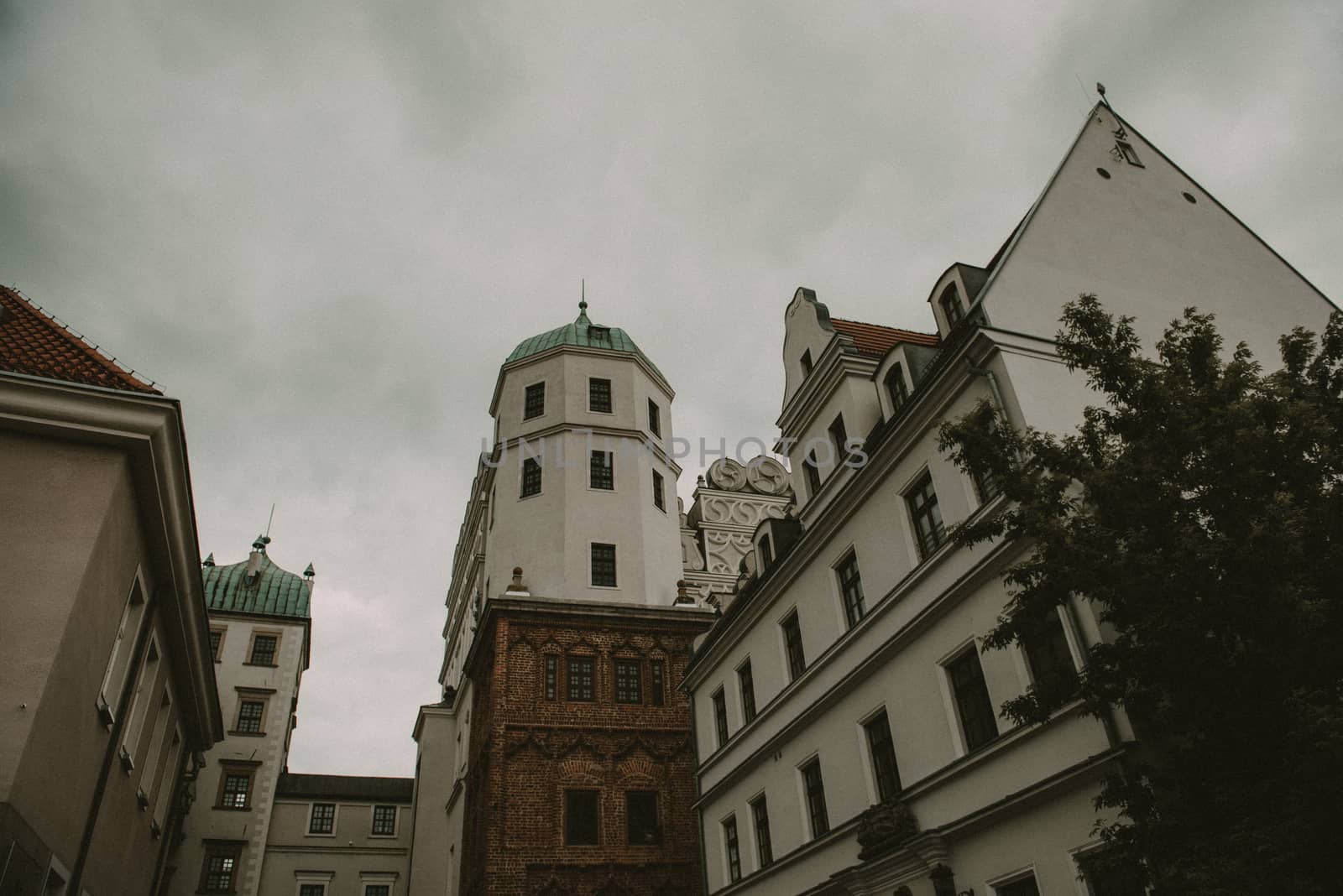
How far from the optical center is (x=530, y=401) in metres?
36.8

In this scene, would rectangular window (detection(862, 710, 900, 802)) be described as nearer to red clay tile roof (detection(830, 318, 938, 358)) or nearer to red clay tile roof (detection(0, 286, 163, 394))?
red clay tile roof (detection(830, 318, 938, 358))

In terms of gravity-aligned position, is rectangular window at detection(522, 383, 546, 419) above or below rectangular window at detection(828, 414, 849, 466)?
above

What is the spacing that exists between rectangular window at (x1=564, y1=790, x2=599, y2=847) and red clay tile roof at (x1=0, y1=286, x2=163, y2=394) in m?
18.7

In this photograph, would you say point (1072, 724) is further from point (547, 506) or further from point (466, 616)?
point (466, 616)

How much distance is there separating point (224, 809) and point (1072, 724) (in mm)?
41140

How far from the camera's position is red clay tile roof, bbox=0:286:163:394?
12133 millimetres

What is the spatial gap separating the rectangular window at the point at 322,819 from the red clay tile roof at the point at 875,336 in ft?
115

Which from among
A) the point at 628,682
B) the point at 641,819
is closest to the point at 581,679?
the point at 628,682

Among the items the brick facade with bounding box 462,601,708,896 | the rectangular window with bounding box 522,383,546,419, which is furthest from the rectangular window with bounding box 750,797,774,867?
the rectangular window with bounding box 522,383,546,419

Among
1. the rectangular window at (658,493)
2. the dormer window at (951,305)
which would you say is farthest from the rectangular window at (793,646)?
the rectangular window at (658,493)

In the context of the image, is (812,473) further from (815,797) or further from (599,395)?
(599,395)

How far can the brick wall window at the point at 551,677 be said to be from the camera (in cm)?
2903

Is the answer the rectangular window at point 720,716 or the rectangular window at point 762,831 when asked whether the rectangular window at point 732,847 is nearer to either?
the rectangular window at point 762,831

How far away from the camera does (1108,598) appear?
27.9ft
